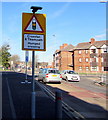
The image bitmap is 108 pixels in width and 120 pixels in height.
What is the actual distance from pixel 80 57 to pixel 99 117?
→ 189 feet

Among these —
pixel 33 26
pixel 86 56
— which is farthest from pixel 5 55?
pixel 33 26

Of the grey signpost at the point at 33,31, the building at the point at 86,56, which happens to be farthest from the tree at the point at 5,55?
the grey signpost at the point at 33,31

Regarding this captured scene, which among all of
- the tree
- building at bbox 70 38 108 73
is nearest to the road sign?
building at bbox 70 38 108 73

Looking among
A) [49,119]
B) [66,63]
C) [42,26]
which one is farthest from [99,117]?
[66,63]

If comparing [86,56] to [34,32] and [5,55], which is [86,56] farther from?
[34,32]

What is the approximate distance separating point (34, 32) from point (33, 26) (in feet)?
0.68

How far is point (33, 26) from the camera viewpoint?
254 inches

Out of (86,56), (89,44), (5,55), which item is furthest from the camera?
(5,55)

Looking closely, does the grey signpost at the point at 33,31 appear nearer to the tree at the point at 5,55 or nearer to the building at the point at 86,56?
the building at the point at 86,56

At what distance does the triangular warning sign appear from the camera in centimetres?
642

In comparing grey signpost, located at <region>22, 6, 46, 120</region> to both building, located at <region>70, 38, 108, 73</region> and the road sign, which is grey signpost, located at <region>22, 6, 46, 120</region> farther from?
building, located at <region>70, 38, 108, 73</region>

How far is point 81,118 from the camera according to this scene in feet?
21.6

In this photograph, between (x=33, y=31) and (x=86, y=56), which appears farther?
(x=86, y=56)

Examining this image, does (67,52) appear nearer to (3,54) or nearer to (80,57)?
(80,57)
